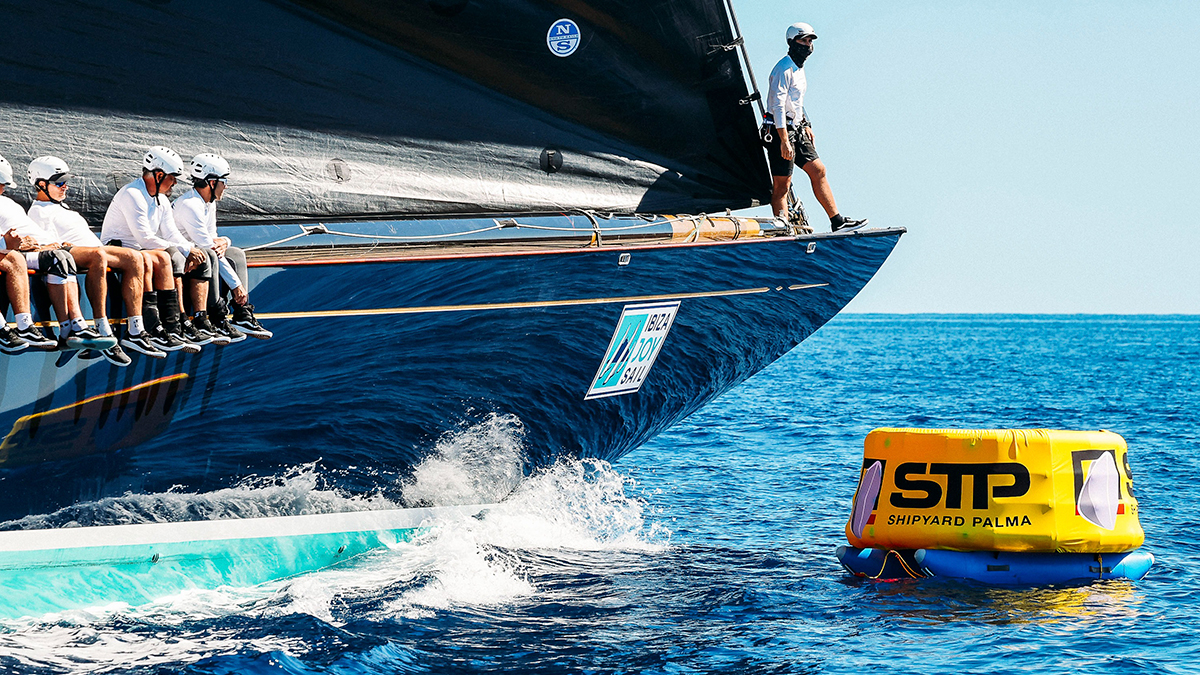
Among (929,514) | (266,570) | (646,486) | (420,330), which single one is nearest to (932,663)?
(929,514)

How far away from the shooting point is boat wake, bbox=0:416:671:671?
257 inches

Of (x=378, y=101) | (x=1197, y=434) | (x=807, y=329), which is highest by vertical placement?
(x=378, y=101)

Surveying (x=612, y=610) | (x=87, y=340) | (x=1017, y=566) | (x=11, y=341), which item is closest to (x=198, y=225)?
(x=87, y=340)

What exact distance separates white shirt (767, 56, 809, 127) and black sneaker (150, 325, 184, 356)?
486 centimetres

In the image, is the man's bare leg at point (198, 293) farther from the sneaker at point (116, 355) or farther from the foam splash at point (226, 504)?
the foam splash at point (226, 504)

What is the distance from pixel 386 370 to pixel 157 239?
1.58 m

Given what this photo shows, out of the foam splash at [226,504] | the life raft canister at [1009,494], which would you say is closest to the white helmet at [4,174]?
the foam splash at [226,504]

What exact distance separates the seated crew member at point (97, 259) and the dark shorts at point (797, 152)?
4.95m

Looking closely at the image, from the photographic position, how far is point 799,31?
8961mm

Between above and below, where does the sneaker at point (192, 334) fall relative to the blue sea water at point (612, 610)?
above

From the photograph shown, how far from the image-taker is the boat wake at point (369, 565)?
21.4 ft

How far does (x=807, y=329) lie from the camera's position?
32.1 ft

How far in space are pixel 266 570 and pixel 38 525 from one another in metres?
1.43

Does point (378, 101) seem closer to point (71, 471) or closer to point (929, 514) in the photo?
point (71, 471)
